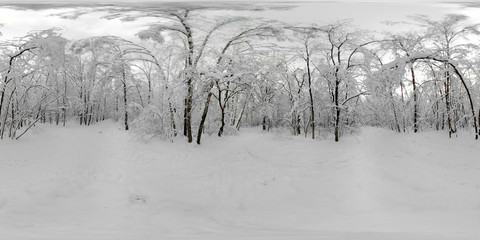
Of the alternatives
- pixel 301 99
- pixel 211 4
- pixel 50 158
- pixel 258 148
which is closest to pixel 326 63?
pixel 301 99

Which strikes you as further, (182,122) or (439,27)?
(182,122)

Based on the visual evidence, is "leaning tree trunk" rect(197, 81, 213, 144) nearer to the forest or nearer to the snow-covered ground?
the forest

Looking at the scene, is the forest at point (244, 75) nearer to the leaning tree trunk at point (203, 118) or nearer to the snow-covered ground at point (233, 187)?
the leaning tree trunk at point (203, 118)

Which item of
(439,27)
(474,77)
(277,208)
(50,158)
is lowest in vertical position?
(277,208)

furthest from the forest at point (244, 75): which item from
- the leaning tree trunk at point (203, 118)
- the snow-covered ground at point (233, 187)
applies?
the snow-covered ground at point (233, 187)

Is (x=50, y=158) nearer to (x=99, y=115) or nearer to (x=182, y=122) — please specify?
(x=99, y=115)

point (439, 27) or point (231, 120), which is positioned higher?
point (439, 27)
